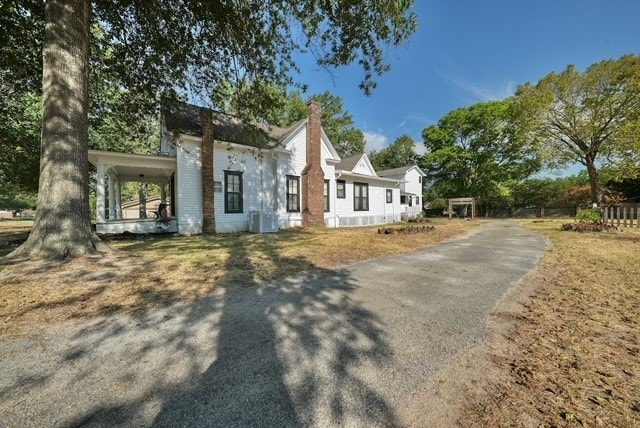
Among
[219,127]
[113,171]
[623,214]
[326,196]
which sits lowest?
[623,214]

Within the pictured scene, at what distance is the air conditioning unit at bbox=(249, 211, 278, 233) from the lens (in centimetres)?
1268

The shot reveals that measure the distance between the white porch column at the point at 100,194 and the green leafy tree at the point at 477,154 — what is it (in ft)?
115

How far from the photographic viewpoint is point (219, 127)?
13.7m

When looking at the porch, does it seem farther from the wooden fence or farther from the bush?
the wooden fence

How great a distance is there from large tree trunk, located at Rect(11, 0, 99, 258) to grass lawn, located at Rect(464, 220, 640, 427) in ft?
22.6

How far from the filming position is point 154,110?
10.5 meters

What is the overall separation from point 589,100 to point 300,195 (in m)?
24.5

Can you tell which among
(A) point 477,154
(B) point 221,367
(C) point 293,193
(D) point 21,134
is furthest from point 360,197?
(A) point 477,154

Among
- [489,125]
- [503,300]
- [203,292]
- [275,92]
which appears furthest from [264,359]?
[489,125]

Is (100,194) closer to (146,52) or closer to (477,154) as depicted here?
(146,52)

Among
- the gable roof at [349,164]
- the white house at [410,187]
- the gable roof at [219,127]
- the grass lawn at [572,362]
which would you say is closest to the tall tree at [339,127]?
the white house at [410,187]

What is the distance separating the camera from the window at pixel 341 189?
57.4 feet

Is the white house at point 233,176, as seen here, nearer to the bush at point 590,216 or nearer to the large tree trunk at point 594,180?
the bush at point 590,216

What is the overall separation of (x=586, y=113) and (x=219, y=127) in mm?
28087
